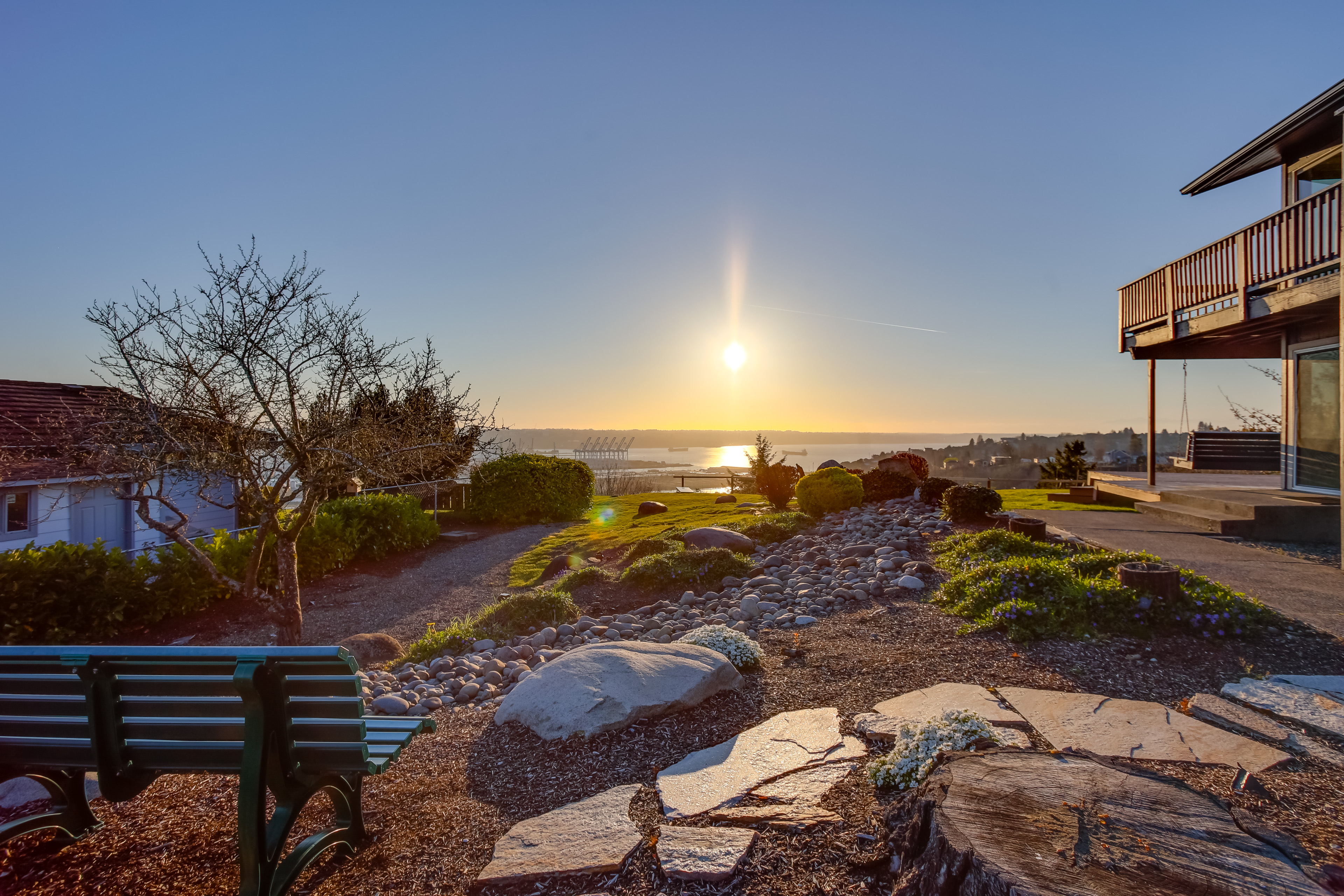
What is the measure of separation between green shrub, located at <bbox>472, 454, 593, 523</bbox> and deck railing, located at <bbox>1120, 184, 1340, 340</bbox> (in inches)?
564

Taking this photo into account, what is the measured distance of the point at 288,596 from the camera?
6926 millimetres

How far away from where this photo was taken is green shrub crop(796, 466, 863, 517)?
13086 mm

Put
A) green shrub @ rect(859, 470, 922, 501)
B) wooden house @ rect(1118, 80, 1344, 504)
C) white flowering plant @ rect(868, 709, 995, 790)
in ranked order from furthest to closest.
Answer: green shrub @ rect(859, 470, 922, 501) < wooden house @ rect(1118, 80, 1344, 504) < white flowering plant @ rect(868, 709, 995, 790)

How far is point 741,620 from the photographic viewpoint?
22.3 ft

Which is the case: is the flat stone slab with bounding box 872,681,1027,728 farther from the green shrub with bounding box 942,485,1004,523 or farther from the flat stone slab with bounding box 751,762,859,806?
the green shrub with bounding box 942,485,1004,523

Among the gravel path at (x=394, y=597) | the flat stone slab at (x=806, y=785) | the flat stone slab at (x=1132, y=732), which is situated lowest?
the gravel path at (x=394, y=597)

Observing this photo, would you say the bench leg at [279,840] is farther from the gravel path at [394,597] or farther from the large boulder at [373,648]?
the gravel path at [394,597]

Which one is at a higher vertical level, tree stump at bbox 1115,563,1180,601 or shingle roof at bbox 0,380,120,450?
shingle roof at bbox 0,380,120,450

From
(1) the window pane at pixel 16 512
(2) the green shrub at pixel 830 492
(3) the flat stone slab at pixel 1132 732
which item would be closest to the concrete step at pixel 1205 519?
(2) the green shrub at pixel 830 492

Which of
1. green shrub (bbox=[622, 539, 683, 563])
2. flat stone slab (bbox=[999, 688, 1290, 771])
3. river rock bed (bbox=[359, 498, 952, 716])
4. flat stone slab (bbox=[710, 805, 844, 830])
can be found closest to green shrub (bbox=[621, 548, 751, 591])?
river rock bed (bbox=[359, 498, 952, 716])

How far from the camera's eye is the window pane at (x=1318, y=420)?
10.4 metres

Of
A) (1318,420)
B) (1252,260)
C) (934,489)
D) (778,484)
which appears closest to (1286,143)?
(1252,260)

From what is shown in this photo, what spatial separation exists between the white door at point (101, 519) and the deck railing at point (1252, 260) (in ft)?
64.2

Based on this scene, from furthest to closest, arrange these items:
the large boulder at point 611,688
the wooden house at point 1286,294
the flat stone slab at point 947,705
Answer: the wooden house at point 1286,294, the large boulder at point 611,688, the flat stone slab at point 947,705
